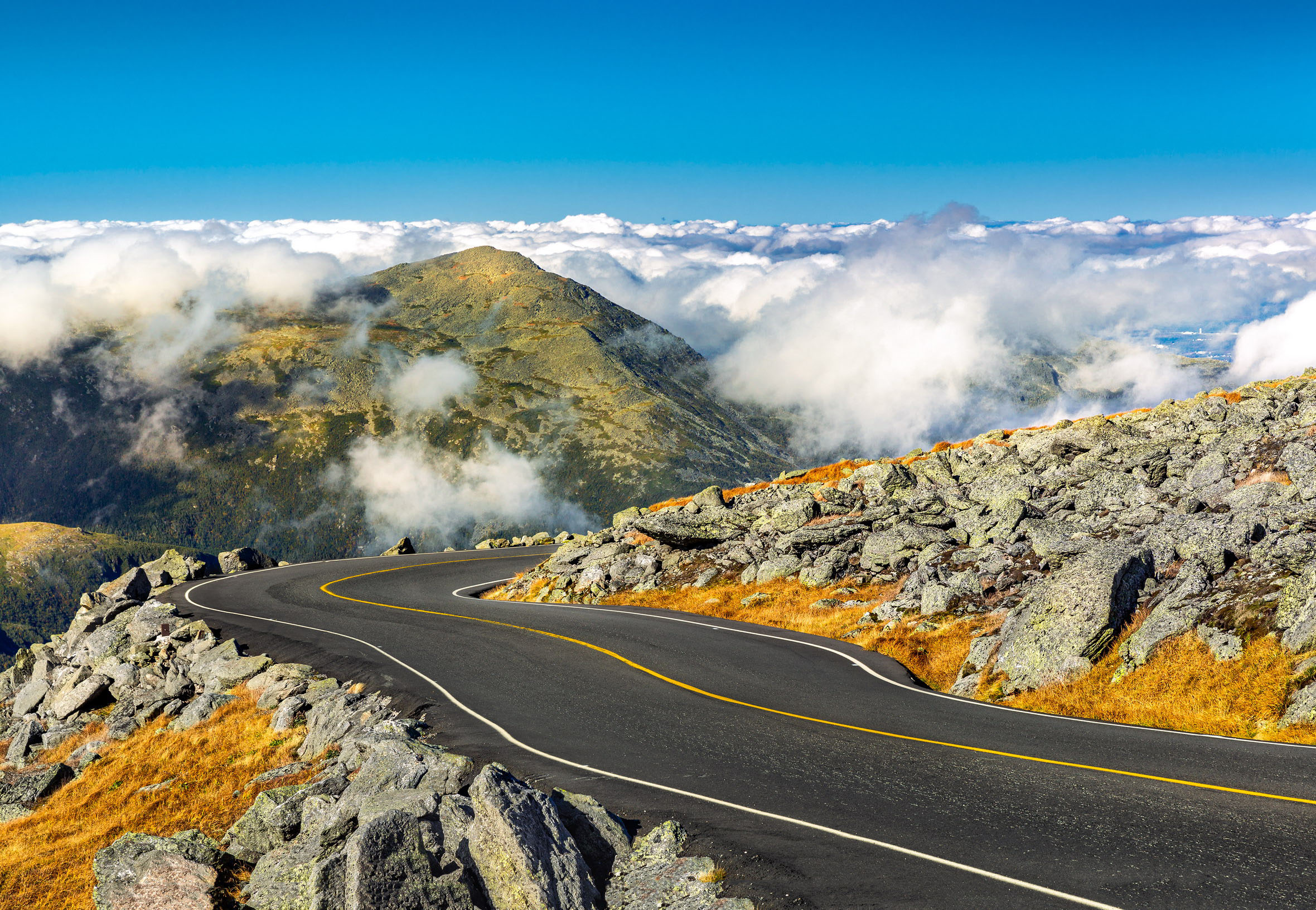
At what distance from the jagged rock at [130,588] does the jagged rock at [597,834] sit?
150 feet

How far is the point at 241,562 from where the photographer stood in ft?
201

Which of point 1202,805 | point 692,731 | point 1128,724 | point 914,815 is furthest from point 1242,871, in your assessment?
point 692,731

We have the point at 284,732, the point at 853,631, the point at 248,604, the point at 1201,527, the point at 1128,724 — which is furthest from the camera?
the point at 248,604

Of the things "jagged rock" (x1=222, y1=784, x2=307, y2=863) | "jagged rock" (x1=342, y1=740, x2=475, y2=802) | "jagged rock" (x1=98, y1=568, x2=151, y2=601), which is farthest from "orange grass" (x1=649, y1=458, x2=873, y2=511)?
"jagged rock" (x1=222, y1=784, x2=307, y2=863)

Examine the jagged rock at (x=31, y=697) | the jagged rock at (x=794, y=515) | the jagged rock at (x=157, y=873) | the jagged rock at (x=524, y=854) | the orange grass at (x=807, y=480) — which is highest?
the orange grass at (x=807, y=480)

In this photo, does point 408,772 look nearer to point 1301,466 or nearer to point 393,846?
point 393,846

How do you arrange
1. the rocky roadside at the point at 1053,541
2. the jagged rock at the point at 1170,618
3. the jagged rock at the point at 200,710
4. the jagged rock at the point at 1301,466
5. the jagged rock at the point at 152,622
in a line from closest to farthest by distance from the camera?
the jagged rock at the point at 1170,618, the rocky roadside at the point at 1053,541, the jagged rock at the point at 1301,466, the jagged rock at the point at 200,710, the jagged rock at the point at 152,622

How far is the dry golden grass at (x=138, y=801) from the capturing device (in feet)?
64.4

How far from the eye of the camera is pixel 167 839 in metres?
16.2

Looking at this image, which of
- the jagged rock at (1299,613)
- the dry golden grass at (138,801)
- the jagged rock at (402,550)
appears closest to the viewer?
the dry golden grass at (138,801)

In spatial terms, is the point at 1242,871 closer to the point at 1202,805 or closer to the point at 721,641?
the point at 1202,805

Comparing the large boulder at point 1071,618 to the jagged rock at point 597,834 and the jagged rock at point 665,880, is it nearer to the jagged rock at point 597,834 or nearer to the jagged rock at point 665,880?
the jagged rock at point 665,880

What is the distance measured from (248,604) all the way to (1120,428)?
50.0 metres

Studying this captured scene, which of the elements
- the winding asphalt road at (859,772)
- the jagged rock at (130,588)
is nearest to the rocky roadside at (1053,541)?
the winding asphalt road at (859,772)
